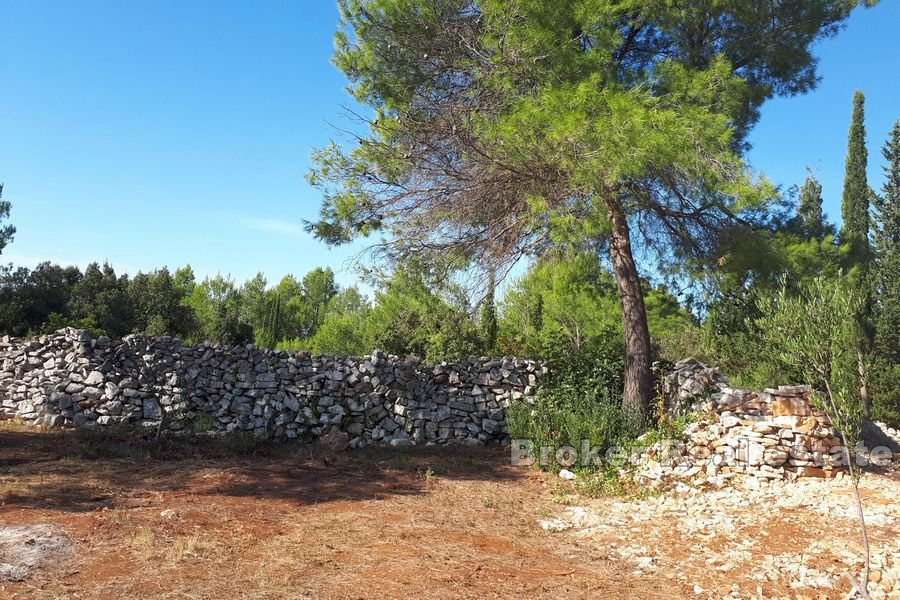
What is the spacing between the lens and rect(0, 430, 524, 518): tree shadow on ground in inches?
267

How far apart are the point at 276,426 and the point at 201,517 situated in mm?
4802

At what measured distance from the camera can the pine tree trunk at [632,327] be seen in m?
9.33

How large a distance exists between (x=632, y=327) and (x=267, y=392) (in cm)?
647

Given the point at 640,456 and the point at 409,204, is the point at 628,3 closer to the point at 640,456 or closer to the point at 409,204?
the point at 409,204

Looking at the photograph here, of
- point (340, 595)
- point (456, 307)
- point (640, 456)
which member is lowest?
point (340, 595)

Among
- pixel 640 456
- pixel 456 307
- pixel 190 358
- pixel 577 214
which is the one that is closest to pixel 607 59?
pixel 577 214

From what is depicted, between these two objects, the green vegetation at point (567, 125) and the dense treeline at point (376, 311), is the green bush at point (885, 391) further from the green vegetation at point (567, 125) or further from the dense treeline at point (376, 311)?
the green vegetation at point (567, 125)

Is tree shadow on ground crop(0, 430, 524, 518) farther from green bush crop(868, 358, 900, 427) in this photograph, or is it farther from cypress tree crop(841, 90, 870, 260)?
cypress tree crop(841, 90, 870, 260)

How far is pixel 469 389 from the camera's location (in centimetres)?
1127

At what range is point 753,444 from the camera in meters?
7.48

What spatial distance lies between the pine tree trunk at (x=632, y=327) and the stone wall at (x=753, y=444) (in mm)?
1028

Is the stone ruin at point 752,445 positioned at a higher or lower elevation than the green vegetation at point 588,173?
lower

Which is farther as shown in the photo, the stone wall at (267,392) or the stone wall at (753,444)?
the stone wall at (267,392)

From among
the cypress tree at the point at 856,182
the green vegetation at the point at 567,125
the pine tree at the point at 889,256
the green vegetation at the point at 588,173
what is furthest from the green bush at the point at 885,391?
the green vegetation at the point at 567,125
